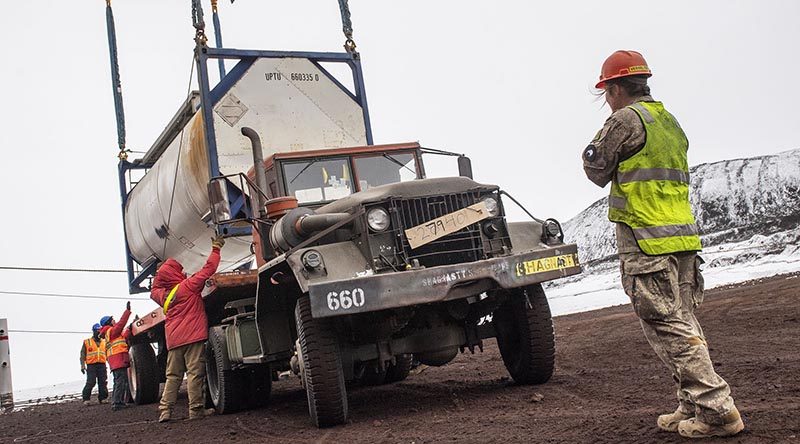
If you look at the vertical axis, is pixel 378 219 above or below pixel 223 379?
above

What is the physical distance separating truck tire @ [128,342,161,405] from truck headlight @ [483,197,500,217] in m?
7.64

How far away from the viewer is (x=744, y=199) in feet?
72.1

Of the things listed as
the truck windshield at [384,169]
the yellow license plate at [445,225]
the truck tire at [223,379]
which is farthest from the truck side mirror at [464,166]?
the truck tire at [223,379]

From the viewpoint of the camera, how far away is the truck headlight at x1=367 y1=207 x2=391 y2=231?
19.2 ft

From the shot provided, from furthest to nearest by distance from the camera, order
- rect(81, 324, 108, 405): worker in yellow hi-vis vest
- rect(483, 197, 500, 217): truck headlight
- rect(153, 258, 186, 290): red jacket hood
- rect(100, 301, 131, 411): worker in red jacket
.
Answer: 1. rect(81, 324, 108, 405): worker in yellow hi-vis vest
2. rect(100, 301, 131, 411): worker in red jacket
3. rect(153, 258, 186, 290): red jacket hood
4. rect(483, 197, 500, 217): truck headlight

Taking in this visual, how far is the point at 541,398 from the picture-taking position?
5641 mm

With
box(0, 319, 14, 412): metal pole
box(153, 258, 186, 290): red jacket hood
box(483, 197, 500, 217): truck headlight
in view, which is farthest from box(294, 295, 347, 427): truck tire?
box(0, 319, 14, 412): metal pole

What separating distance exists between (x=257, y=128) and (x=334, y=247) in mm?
3725

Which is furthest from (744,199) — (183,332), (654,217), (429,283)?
(654,217)

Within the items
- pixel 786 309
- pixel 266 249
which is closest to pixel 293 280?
pixel 266 249

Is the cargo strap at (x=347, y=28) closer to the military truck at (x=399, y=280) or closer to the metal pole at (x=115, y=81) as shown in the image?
the military truck at (x=399, y=280)

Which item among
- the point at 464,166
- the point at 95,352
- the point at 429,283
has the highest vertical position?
the point at 464,166

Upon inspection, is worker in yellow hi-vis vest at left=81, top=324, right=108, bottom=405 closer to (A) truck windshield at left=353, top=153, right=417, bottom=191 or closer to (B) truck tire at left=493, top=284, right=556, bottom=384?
(A) truck windshield at left=353, top=153, right=417, bottom=191

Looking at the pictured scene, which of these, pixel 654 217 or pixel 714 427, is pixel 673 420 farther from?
pixel 654 217
